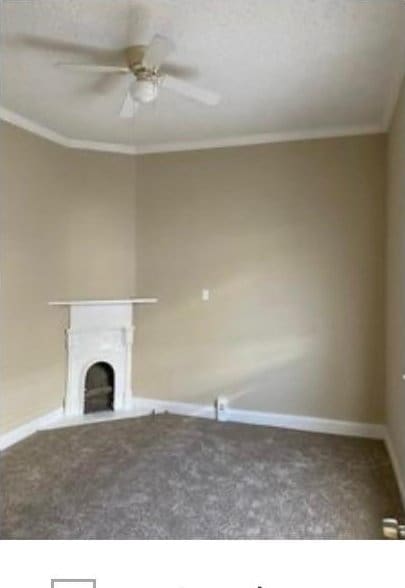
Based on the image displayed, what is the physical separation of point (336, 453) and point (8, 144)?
11.6 ft

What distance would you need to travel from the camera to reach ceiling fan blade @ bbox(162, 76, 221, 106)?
2.55m

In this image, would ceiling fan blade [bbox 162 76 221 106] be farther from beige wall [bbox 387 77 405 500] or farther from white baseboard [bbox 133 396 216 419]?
white baseboard [bbox 133 396 216 419]

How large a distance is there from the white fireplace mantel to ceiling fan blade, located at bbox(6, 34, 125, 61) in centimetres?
222

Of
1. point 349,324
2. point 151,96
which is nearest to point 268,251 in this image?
point 349,324

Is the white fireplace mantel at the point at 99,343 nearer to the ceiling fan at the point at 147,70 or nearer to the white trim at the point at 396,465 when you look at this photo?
the ceiling fan at the point at 147,70

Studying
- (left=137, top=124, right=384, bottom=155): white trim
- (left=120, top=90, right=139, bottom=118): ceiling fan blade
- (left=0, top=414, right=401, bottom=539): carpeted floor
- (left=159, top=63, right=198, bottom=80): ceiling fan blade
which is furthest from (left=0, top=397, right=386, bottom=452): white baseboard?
(left=159, top=63, right=198, bottom=80): ceiling fan blade

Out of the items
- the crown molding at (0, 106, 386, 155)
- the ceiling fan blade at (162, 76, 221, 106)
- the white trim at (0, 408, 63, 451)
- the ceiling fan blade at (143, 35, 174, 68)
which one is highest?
the crown molding at (0, 106, 386, 155)

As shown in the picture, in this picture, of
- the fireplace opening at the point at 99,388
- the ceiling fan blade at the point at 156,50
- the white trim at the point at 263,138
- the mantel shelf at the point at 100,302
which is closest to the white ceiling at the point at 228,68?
the white trim at the point at 263,138

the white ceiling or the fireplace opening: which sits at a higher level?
the white ceiling

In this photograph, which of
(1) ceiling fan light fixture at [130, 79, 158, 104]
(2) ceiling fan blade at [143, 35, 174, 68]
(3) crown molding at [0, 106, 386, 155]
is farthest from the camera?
(3) crown molding at [0, 106, 386, 155]

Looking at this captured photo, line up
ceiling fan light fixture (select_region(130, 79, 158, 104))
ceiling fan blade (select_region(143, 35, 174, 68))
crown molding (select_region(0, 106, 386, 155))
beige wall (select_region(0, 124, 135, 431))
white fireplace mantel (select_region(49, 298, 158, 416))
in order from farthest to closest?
white fireplace mantel (select_region(49, 298, 158, 416)), crown molding (select_region(0, 106, 386, 155)), beige wall (select_region(0, 124, 135, 431)), ceiling fan light fixture (select_region(130, 79, 158, 104)), ceiling fan blade (select_region(143, 35, 174, 68))

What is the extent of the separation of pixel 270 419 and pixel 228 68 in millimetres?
2969

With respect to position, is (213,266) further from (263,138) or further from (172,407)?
(172,407)

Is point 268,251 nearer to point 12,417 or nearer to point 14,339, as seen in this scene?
point 14,339
